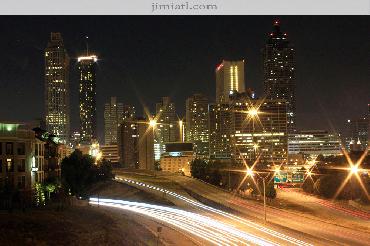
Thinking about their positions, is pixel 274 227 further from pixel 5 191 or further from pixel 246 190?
pixel 246 190

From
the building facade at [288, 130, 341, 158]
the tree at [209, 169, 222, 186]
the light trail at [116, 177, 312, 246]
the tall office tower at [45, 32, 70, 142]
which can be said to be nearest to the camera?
the light trail at [116, 177, 312, 246]

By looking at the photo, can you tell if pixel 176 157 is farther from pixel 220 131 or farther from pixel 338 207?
pixel 338 207

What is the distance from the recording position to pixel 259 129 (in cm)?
17712

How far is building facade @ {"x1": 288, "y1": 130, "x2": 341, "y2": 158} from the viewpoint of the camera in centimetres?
19032

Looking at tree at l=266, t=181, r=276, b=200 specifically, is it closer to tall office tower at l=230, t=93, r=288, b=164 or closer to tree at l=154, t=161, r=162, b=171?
tree at l=154, t=161, r=162, b=171

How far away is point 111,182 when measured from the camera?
71500 mm

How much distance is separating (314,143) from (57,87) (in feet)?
296

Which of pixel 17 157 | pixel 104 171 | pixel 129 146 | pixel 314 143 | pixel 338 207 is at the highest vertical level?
pixel 17 157

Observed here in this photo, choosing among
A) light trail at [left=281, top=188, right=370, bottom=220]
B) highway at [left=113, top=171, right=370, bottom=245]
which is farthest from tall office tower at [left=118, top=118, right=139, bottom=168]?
highway at [left=113, top=171, right=370, bottom=245]

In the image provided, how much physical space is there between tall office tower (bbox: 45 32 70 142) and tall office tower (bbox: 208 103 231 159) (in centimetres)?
5140

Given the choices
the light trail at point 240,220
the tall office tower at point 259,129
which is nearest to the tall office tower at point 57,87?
the tall office tower at point 259,129

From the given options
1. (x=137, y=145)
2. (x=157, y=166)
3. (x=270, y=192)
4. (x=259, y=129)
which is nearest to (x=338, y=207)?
(x=270, y=192)

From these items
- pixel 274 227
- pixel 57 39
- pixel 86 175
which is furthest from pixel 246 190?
pixel 57 39

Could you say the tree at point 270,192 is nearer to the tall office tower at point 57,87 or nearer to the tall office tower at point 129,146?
the tall office tower at point 129,146
